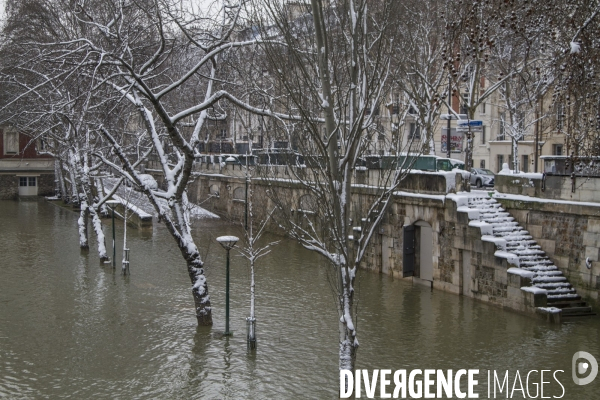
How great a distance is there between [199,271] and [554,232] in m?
10.8

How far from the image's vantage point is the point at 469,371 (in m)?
16.0

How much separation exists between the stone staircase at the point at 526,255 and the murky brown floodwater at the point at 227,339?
88 cm

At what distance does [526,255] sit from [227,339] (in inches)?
381

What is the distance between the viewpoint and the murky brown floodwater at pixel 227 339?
Answer: 1498 cm

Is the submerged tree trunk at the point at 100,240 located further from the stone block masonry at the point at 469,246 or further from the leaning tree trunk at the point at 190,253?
the leaning tree trunk at the point at 190,253

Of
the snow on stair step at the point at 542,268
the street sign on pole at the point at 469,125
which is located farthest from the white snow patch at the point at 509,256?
the street sign on pole at the point at 469,125

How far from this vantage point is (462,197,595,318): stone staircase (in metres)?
20.7

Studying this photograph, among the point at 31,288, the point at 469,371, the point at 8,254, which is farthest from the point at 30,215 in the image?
the point at 469,371

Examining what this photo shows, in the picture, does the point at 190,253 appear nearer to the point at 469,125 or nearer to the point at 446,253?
the point at 446,253

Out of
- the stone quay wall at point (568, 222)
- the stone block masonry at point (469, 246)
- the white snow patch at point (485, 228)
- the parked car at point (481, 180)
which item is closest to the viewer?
the stone quay wall at point (568, 222)

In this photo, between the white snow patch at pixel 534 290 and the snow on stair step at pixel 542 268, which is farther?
the snow on stair step at pixel 542 268

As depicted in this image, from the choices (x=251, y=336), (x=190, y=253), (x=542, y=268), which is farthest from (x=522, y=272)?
(x=190, y=253)

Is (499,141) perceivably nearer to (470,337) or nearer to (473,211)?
(473,211)

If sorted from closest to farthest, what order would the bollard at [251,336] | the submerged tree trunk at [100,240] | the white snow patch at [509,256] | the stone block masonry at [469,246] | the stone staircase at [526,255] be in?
the bollard at [251,336] < the stone staircase at [526,255] < the stone block masonry at [469,246] < the white snow patch at [509,256] < the submerged tree trunk at [100,240]
